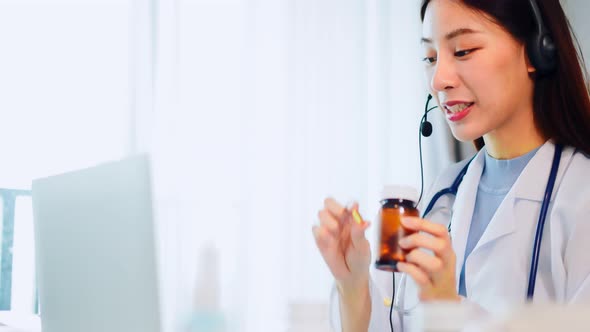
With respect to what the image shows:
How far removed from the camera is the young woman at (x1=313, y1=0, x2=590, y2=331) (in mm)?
1107

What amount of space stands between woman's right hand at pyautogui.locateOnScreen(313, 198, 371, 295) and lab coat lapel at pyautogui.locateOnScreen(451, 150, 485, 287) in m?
0.24

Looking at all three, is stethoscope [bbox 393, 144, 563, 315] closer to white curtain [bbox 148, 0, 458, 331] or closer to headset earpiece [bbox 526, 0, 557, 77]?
headset earpiece [bbox 526, 0, 557, 77]

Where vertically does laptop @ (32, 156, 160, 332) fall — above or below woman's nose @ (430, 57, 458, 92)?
below

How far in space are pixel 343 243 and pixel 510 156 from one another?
1.49 ft

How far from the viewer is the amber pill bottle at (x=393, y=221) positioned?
0.86 meters

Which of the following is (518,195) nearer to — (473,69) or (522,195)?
(522,195)

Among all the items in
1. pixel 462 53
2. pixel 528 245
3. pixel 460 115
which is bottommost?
pixel 528 245

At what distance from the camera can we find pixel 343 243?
1114mm

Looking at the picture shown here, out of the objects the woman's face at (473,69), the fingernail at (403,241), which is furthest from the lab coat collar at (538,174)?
the fingernail at (403,241)

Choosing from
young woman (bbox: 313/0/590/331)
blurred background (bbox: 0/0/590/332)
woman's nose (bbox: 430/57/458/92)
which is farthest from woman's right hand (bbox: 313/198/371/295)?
blurred background (bbox: 0/0/590/332)

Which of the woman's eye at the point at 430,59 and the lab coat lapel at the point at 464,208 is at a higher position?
the woman's eye at the point at 430,59

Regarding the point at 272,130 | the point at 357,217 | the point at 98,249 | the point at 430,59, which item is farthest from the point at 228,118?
the point at 98,249

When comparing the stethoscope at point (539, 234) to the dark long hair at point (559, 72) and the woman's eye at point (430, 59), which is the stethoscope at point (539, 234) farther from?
the woman's eye at point (430, 59)

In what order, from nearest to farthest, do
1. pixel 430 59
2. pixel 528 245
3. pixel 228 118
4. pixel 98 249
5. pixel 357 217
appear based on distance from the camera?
pixel 98 249
pixel 357 217
pixel 528 245
pixel 430 59
pixel 228 118
